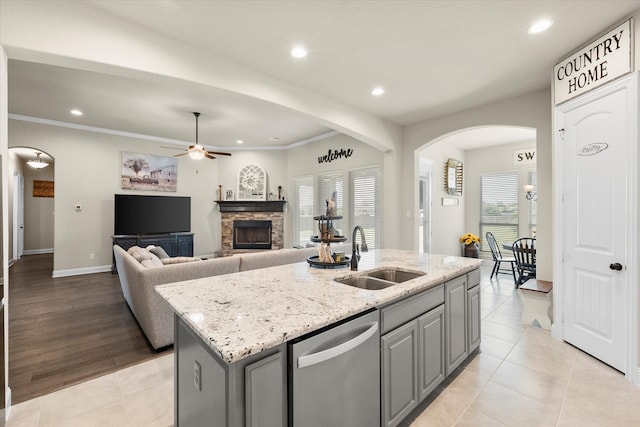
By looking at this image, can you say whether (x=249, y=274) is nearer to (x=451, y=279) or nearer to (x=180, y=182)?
(x=451, y=279)

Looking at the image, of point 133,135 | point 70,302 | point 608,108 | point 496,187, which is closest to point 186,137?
point 133,135

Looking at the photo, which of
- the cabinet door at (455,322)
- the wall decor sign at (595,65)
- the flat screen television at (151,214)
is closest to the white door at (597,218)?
the wall decor sign at (595,65)

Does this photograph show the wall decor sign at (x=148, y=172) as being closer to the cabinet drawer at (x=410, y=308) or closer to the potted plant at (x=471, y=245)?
the cabinet drawer at (x=410, y=308)

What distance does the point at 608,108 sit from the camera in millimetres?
2457

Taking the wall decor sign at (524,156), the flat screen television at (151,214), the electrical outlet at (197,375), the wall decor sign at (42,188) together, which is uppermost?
the wall decor sign at (524,156)

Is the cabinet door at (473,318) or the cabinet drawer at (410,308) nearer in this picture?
the cabinet drawer at (410,308)

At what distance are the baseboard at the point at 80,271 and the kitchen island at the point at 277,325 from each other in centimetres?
574

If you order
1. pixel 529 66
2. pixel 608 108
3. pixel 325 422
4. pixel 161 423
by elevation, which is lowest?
pixel 161 423

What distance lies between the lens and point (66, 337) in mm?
3014

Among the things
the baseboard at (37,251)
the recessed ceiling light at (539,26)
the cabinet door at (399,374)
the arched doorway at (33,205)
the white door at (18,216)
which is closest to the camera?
the cabinet door at (399,374)

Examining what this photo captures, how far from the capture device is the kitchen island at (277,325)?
104 centimetres

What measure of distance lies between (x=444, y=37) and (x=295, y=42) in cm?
139

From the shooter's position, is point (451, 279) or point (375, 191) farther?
point (375, 191)

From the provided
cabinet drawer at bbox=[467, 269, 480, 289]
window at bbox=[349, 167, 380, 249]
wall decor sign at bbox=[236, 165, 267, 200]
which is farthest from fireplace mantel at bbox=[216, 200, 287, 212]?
cabinet drawer at bbox=[467, 269, 480, 289]
